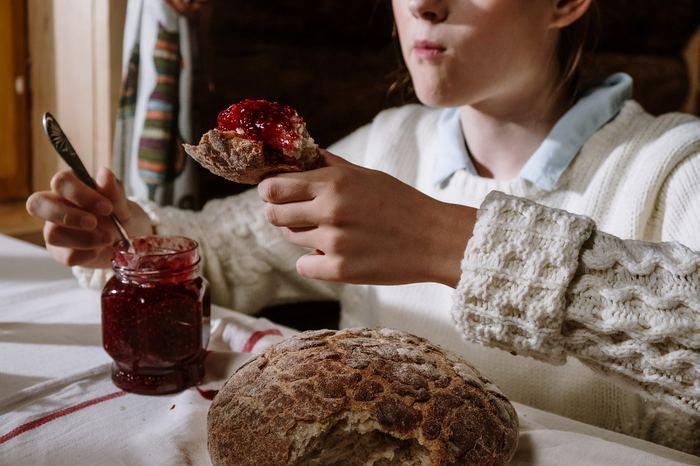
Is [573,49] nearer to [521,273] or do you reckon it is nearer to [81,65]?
[521,273]

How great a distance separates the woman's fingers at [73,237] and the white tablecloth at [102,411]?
0.11 meters

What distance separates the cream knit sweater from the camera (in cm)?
76

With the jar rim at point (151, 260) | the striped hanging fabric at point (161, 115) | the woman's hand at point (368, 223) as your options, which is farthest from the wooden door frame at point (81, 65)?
the woman's hand at point (368, 223)

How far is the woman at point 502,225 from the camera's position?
77 cm

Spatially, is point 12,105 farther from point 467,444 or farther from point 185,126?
point 467,444

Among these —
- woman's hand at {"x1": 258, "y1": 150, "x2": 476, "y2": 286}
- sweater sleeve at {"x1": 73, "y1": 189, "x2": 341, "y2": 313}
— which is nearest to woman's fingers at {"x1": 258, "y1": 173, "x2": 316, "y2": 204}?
woman's hand at {"x1": 258, "y1": 150, "x2": 476, "y2": 286}

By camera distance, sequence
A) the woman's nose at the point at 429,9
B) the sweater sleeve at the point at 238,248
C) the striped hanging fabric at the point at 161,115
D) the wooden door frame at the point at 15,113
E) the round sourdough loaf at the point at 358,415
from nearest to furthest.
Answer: the round sourdough loaf at the point at 358,415 < the woman's nose at the point at 429,9 < the sweater sleeve at the point at 238,248 < the striped hanging fabric at the point at 161,115 < the wooden door frame at the point at 15,113

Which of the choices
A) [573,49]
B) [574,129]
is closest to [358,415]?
[574,129]

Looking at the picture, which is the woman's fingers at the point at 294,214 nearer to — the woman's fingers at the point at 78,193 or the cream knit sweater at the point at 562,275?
the cream knit sweater at the point at 562,275

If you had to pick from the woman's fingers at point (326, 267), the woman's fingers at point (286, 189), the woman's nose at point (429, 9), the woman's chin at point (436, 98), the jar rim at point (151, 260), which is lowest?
the jar rim at point (151, 260)

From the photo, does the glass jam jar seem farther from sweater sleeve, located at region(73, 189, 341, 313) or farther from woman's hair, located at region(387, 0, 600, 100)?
woman's hair, located at region(387, 0, 600, 100)

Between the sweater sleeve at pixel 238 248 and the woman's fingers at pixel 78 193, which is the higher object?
the woman's fingers at pixel 78 193

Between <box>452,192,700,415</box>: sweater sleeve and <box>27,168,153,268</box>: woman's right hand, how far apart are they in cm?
66

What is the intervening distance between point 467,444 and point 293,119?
40 centimetres
